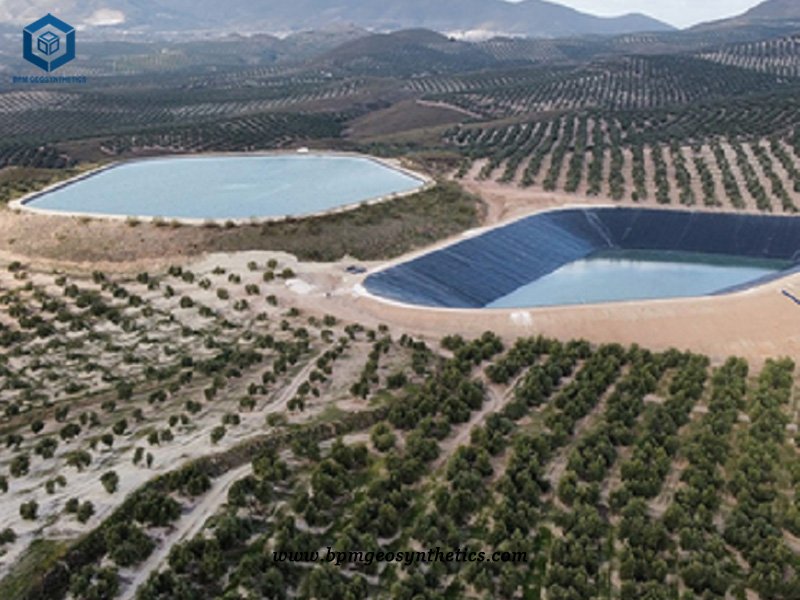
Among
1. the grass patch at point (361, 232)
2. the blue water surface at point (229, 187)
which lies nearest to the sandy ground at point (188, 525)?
the grass patch at point (361, 232)

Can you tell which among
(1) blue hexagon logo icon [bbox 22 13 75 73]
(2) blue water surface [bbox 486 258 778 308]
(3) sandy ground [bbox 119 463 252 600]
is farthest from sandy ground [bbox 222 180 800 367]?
(1) blue hexagon logo icon [bbox 22 13 75 73]

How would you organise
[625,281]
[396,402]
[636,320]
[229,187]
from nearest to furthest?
[396,402], [636,320], [625,281], [229,187]

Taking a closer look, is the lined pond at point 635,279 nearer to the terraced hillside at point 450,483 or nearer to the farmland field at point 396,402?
the farmland field at point 396,402

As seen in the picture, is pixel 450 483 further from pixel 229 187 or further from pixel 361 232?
pixel 229 187

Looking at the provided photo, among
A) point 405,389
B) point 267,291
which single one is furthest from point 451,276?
point 405,389

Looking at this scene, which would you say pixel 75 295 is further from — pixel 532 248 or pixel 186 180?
pixel 532 248

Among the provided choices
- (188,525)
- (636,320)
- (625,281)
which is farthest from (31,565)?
(625,281)
